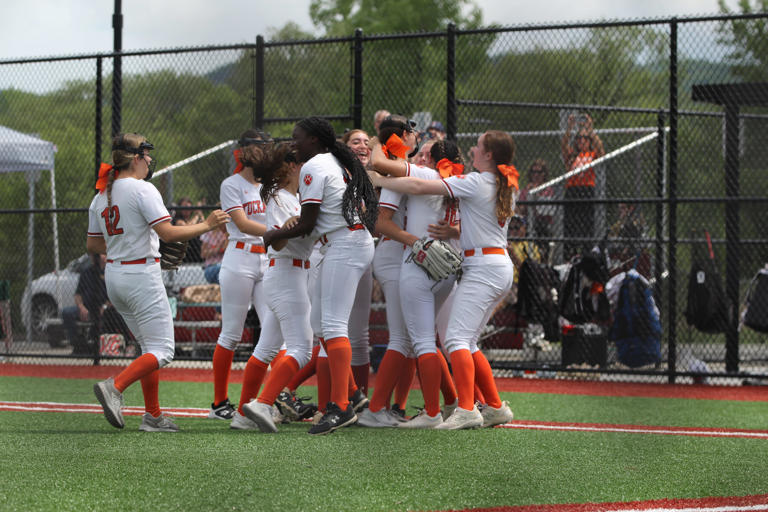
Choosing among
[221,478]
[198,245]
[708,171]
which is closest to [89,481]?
[221,478]

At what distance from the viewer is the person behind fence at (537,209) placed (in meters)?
11.0

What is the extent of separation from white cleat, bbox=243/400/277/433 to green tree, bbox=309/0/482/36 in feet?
96.5

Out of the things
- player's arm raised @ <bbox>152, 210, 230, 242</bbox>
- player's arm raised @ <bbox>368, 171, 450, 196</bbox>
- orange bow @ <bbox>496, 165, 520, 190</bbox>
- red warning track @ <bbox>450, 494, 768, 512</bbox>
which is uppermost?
orange bow @ <bbox>496, 165, 520, 190</bbox>

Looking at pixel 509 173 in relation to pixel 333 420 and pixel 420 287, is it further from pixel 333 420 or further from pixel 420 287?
pixel 333 420

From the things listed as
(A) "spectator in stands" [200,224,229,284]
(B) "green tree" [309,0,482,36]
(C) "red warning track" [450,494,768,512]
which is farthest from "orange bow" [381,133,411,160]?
(B) "green tree" [309,0,482,36]

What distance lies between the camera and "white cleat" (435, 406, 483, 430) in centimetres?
625

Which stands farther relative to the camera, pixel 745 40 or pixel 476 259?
pixel 745 40

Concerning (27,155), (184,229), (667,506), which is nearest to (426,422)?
(184,229)

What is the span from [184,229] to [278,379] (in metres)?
1.06

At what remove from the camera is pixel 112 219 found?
5938 millimetres

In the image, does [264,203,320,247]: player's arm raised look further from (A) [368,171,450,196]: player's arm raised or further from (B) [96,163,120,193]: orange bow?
(B) [96,163,120,193]: orange bow

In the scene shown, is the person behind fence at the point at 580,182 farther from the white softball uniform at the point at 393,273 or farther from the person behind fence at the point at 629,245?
the white softball uniform at the point at 393,273

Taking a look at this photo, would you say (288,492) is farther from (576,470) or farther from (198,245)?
(198,245)

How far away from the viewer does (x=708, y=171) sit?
44.2ft
